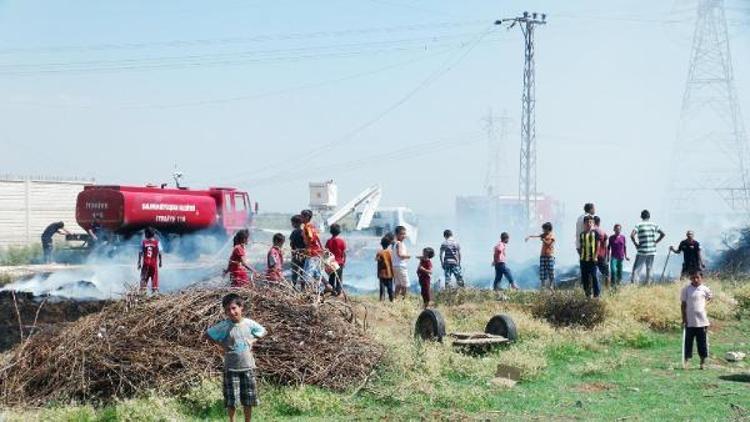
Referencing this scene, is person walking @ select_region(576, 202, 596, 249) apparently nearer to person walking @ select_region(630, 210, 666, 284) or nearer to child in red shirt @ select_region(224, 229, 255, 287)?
person walking @ select_region(630, 210, 666, 284)

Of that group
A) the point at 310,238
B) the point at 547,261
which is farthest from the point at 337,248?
the point at 547,261

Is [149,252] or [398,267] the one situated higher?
[149,252]

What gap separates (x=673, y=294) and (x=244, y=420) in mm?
10523

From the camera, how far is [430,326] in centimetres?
1261

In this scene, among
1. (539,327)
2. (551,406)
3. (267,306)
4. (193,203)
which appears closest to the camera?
(551,406)

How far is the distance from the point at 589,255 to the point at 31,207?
31.8 m

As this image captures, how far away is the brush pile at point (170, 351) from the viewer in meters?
9.05

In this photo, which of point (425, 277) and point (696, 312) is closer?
point (696, 312)

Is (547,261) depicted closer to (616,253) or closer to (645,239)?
(616,253)

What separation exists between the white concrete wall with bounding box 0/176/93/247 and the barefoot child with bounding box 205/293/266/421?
108ft

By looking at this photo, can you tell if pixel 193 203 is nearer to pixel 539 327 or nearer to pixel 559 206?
pixel 539 327

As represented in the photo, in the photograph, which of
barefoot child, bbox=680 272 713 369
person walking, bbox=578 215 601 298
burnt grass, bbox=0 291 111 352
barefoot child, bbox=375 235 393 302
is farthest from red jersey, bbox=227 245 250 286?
person walking, bbox=578 215 601 298

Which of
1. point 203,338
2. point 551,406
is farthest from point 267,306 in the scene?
point 551,406

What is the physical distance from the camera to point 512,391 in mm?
9781
